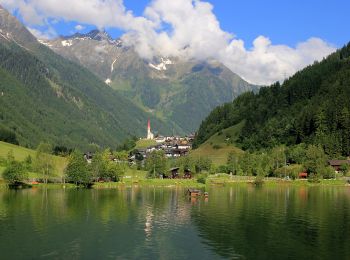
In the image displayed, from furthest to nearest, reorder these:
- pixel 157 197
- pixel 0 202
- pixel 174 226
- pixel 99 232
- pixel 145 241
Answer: pixel 157 197 → pixel 0 202 → pixel 174 226 → pixel 99 232 → pixel 145 241

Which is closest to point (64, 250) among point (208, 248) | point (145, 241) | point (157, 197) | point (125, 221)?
point (145, 241)

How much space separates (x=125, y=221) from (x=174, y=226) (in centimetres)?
1217

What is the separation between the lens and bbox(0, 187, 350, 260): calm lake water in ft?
255

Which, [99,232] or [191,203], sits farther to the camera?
[191,203]

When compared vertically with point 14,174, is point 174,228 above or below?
below

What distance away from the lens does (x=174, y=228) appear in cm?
9975

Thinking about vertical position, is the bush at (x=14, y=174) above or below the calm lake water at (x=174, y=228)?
above

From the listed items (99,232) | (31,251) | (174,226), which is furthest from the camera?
(174,226)

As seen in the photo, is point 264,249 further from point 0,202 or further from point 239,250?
point 0,202

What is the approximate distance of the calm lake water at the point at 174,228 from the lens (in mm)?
77688

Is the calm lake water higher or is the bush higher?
the bush

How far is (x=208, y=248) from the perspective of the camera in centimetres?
8050

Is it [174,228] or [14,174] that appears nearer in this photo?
[174,228]

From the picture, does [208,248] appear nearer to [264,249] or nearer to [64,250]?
[264,249]
